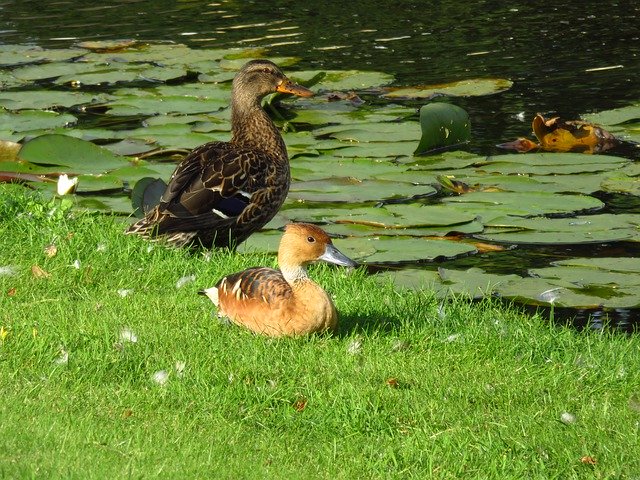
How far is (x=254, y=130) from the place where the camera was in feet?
22.5

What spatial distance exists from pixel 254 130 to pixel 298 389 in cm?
297

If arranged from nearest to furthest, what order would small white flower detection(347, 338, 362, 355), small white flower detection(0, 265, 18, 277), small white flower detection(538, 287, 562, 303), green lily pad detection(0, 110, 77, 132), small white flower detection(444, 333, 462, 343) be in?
small white flower detection(347, 338, 362, 355) < small white flower detection(444, 333, 462, 343) < small white flower detection(0, 265, 18, 277) < small white flower detection(538, 287, 562, 303) < green lily pad detection(0, 110, 77, 132)

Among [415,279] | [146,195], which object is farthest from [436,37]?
[415,279]

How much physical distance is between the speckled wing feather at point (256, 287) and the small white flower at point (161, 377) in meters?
0.56

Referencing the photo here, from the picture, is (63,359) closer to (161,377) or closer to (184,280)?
(161,377)

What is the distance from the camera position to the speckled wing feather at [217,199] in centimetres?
609

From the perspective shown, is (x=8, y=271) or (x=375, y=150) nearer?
(x=8, y=271)

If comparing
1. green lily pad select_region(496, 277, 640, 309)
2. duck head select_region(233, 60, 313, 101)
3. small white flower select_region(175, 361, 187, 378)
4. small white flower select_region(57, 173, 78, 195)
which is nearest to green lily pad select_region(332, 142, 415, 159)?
duck head select_region(233, 60, 313, 101)

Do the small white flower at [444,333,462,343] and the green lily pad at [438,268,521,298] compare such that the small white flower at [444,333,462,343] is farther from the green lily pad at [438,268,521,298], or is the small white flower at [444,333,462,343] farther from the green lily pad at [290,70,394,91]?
the green lily pad at [290,70,394,91]

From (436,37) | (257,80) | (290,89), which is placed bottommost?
(436,37)

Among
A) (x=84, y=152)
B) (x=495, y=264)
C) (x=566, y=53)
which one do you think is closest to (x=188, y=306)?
(x=495, y=264)

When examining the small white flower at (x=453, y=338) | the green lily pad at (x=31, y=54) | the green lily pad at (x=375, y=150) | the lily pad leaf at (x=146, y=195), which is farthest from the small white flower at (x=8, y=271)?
the green lily pad at (x=31, y=54)

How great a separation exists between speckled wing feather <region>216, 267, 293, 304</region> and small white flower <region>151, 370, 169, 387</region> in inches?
22.1

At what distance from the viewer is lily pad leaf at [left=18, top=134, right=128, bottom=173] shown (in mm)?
7688
